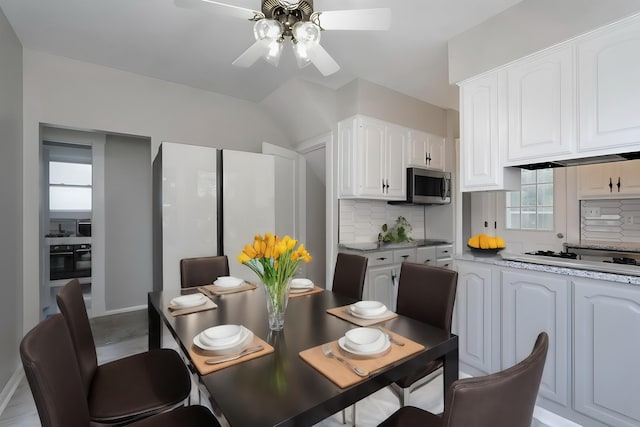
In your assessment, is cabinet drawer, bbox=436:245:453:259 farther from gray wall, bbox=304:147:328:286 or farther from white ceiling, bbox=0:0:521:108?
white ceiling, bbox=0:0:521:108

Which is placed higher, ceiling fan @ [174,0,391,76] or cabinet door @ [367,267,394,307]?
ceiling fan @ [174,0,391,76]

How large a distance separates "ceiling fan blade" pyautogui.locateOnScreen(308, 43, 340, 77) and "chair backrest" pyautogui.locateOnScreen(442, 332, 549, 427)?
5.41 feet

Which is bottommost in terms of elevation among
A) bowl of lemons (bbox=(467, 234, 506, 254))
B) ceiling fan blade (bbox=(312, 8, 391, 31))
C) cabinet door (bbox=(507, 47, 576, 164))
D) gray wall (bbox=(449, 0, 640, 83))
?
bowl of lemons (bbox=(467, 234, 506, 254))

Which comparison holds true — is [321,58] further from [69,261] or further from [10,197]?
[69,261]

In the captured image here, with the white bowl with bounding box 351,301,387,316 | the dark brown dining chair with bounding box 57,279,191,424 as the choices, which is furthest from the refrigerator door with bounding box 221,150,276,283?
Result: the white bowl with bounding box 351,301,387,316

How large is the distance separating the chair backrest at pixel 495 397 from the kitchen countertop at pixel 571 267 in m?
1.30

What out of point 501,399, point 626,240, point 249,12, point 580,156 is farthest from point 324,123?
point 626,240

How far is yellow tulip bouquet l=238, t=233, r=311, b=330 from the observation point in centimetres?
122

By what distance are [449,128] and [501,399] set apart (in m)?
4.07

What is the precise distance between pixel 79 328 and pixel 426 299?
68.4 inches

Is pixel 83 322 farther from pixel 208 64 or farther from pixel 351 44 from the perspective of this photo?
pixel 351 44

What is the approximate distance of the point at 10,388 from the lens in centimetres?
204

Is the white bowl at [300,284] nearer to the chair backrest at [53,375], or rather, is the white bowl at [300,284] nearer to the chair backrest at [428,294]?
the chair backrest at [428,294]

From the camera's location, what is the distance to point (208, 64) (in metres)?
2.75
